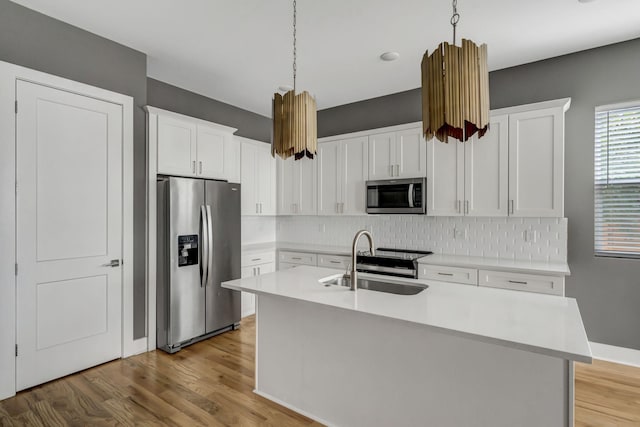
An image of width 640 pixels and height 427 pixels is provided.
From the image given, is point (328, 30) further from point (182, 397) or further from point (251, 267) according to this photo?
point (182, 397)

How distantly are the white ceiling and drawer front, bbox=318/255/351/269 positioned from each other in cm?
218

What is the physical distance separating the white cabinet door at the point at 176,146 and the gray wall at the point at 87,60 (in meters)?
0.18

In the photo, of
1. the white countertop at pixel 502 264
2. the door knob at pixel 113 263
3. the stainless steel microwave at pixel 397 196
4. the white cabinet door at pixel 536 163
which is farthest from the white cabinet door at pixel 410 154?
the door knob at pixel 113 263

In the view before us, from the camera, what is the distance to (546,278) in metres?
2.89

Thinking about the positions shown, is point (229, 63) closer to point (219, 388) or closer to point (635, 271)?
point (219, 388)

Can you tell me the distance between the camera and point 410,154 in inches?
153

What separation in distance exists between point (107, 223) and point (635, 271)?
4779mm

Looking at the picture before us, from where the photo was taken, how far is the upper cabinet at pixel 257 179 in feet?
15.0

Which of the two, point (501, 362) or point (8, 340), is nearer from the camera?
point (501, 362)

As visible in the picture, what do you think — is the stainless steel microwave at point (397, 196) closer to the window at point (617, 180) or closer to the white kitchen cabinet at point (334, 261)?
the white kitchen cabinet at point (334, 261)

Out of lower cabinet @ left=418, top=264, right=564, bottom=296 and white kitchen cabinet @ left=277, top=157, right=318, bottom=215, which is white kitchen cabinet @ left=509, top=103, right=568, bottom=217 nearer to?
lower cabinet @ left=418, top=264, right=564, bottom=296

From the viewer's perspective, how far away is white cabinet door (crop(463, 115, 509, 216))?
10.8 feet

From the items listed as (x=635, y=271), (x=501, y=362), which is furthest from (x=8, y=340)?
(x=635, y=271)

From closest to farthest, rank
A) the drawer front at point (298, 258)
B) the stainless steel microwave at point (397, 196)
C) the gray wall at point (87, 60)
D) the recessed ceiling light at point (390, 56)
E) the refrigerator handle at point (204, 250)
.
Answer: the gray wall at point (87, 60) < the recessed ceiling light at point (390, 56) < the refrigerator handle at point (204, 250) < the stainless steel microwave at point (397, 196) < the drawer front at point (298, 258)
